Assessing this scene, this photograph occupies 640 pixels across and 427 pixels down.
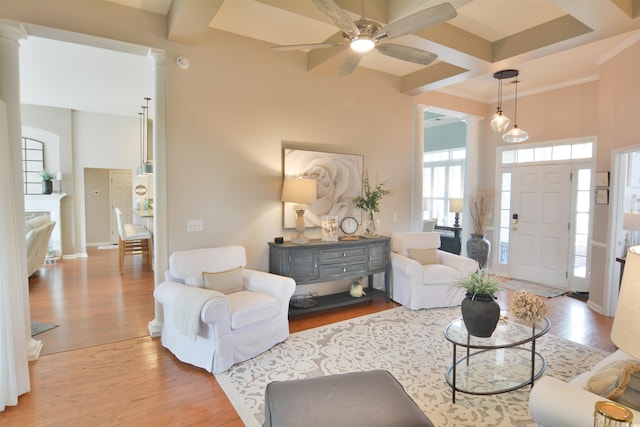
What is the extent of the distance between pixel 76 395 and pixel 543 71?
6.41 metres

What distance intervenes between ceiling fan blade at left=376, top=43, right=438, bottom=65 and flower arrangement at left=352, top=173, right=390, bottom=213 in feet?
7.09

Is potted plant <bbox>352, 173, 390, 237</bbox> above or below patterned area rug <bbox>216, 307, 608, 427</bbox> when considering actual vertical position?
above

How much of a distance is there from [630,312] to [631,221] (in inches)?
150

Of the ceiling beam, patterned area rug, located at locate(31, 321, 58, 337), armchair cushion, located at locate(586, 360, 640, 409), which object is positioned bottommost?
patterned area rug, located at locate(31, 321, 58, 337)

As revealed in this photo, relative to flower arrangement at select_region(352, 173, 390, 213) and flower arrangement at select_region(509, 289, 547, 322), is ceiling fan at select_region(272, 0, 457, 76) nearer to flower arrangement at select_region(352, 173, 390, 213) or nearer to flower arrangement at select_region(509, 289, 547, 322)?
flower arrangement at select_region(509, 289, 547, 322)

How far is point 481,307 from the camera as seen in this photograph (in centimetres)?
261

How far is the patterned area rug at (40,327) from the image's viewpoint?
3639mm

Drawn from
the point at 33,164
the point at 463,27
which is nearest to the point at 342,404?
the point at 463,27

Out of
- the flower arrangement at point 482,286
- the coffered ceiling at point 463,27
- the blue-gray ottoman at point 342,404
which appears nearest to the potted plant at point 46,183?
the coffered ceiling at point 463,27

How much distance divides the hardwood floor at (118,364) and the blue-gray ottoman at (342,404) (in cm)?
79

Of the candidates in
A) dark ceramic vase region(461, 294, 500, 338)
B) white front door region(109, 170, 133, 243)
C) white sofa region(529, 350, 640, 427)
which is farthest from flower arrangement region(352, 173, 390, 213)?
white front door region(109, 170, 133, 243)

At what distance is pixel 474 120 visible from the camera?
6.44 metres

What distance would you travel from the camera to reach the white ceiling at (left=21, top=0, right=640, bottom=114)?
293 centimetres

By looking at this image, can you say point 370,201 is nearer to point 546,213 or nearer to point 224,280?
point 224,280
